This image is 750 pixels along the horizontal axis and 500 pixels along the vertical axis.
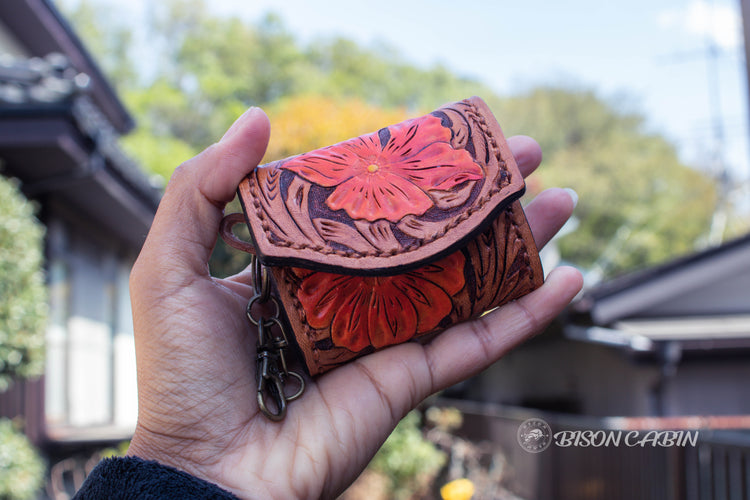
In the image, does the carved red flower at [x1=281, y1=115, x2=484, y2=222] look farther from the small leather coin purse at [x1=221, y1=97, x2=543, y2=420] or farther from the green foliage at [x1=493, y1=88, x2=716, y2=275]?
the green foliage at [x1=493, y1=88, x2=716, y2=275]

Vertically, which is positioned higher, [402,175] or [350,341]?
[402,175]

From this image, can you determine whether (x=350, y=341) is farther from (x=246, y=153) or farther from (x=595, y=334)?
(x=595, y=334)

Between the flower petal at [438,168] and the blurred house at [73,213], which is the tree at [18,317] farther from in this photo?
the flower petal at [438,168]

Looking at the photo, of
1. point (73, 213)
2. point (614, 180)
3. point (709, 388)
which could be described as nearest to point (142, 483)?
point (73, 213)

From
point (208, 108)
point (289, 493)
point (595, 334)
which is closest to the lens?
point (289, 493)

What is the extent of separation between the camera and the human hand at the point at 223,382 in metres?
1.47

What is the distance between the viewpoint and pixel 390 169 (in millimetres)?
1604

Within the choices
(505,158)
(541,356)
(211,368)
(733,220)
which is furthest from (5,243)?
(733,220)

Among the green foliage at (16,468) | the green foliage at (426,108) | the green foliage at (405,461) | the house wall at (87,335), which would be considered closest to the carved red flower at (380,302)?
the green foliage at (16,468)

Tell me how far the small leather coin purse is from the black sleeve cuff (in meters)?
0.37

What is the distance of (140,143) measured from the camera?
24.7 m

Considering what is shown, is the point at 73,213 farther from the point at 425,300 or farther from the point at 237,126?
the point at 425,300

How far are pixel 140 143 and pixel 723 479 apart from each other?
79.7 ft

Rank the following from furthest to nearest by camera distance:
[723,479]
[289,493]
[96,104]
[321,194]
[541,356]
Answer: [541,356] < [96,104] < [723,479] < [321,194] < [289,493]
